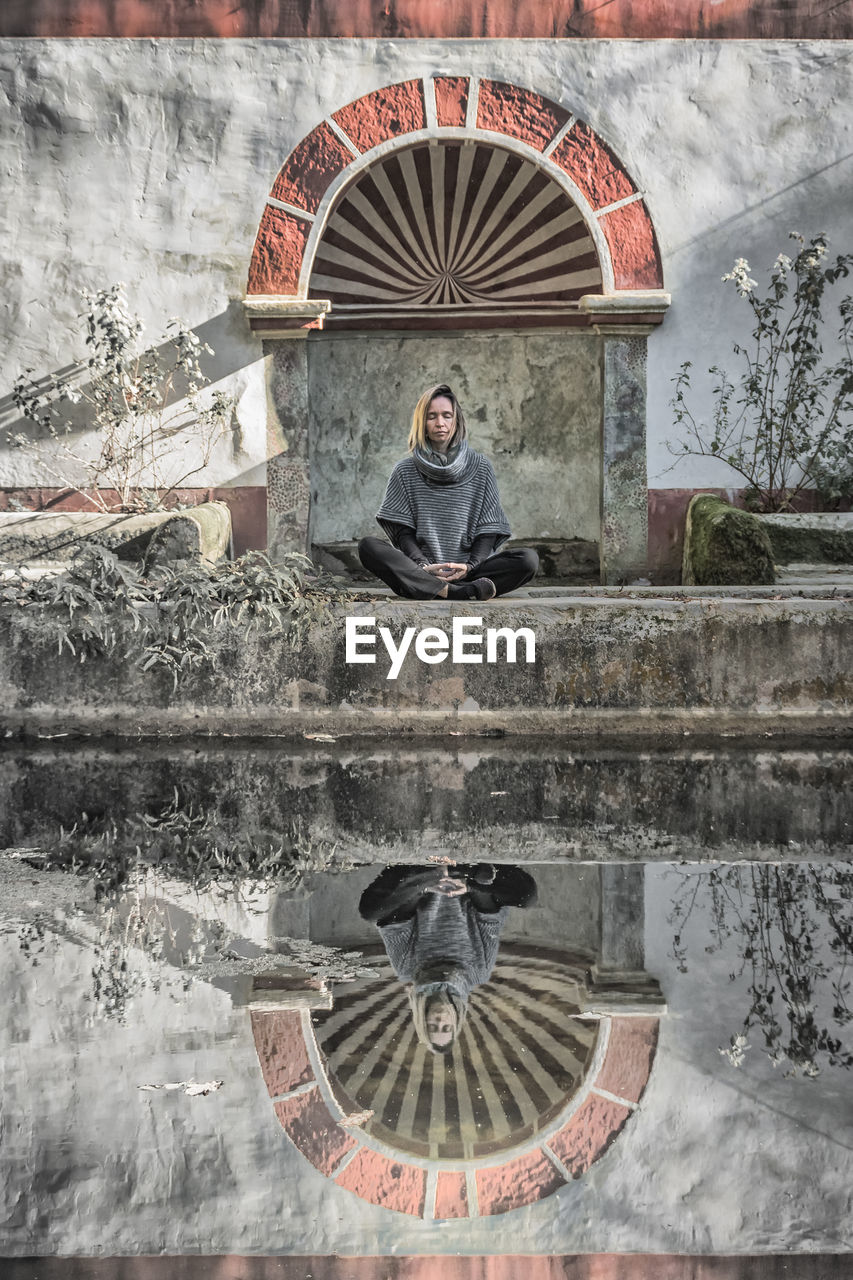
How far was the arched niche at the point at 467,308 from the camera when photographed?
8.77 metres

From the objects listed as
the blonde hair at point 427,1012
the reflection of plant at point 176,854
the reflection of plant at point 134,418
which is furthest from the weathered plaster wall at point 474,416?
the blonde hair at point 427,1012

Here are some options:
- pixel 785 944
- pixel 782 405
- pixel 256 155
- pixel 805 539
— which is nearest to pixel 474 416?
pixel 782 405

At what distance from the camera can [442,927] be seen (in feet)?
9.46

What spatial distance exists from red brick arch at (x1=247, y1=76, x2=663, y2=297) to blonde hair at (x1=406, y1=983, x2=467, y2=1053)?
23.1ft

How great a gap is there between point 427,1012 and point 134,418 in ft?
22.9

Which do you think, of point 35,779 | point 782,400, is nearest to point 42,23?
point 782,400

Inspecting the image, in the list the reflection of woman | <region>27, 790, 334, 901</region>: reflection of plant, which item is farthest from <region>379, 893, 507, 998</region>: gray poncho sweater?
<region>27, 790, 334, 901</region>: reflection of plant

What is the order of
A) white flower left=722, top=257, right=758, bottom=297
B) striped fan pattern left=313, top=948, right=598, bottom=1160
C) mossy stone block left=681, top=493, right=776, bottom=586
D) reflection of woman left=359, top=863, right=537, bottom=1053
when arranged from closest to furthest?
striped fan pattern left=313, top=948, right=598, bottom=1160
reflection of woman left=359, top=863, right=537, bottom=1053
mossy stone block left=681, top=493, right=776, bottom=586
white flower left=722, top=257, right=758, bottom=297

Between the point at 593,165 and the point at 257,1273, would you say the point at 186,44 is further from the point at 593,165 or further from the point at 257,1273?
the point at 257,1273

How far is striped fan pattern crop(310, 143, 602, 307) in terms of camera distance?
30.6 feet

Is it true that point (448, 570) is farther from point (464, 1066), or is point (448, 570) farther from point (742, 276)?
point (464, 1066)

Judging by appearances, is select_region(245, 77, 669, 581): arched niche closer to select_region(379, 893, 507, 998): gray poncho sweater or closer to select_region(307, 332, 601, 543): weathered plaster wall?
select_region(307, 332, 601, 543): weathered plaster wall

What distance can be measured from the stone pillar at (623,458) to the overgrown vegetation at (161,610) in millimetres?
3580

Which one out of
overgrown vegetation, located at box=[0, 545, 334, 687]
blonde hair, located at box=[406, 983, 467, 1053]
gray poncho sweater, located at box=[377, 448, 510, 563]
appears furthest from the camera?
gray poncho sweater, located at box=[377, 448, 510, 563]
